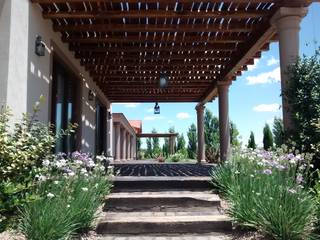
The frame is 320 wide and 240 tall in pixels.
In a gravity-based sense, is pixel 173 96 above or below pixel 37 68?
above

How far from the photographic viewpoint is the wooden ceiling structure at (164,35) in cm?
702

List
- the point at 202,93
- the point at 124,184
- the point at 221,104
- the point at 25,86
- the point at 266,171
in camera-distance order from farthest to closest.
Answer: the point at 202,93
the point at 221,104
the point at 124,184
the point at 25,86
the point at 266,171

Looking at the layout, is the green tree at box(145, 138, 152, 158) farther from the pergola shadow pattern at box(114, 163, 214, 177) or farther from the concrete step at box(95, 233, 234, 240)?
the concrete step at box(95, 233, 234, 240)

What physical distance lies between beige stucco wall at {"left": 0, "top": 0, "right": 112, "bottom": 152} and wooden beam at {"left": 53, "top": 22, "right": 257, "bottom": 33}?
53 cm

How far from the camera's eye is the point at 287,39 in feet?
21.9

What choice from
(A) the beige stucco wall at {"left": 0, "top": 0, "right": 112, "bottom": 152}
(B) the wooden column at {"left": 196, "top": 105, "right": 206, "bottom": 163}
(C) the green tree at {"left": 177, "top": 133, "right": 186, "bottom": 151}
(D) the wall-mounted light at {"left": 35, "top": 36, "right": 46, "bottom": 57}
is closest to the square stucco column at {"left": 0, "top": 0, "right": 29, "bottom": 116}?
(A) the beige stucco wall at {"left": 0, "top": 0, "right": 112, "bottom": 152}

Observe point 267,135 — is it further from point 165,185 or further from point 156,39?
point 165,185

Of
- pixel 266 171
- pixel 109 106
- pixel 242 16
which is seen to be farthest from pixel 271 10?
pixel 109 106

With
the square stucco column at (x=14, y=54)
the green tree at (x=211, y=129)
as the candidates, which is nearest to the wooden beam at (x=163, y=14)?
the square stucco column at (x=14, y=54)

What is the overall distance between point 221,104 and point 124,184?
20.7ft

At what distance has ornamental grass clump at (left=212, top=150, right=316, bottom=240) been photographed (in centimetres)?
420

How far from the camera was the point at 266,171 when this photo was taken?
471 centimetres

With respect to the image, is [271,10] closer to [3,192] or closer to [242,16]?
[242,16]

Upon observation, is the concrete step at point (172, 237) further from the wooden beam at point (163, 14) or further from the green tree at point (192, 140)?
the green tree at point (192, 140)
